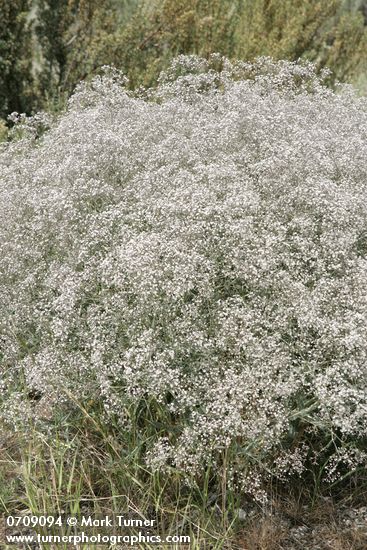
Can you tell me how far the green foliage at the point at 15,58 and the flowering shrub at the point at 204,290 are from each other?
3.54 meters

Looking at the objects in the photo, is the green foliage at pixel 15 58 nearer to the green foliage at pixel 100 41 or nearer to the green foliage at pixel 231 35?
the green foliage at pixel 100 41

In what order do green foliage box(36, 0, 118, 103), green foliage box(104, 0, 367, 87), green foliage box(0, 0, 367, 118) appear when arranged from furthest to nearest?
green foliage box(104, 0, 367, 87) < green foliage box(36, 0, 118, 103) < green foliage box(0, 0, 367, 118)

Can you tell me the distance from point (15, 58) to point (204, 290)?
556 centimetres

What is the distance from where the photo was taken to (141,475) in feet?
11.6

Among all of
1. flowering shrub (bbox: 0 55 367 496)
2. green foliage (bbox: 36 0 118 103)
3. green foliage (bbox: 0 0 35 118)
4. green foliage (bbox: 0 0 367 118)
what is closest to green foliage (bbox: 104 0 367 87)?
green foliage (bbox: 0 0 367 118)

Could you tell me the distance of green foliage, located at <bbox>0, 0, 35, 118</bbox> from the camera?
7.68 metres

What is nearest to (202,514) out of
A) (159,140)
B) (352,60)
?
(159,140)

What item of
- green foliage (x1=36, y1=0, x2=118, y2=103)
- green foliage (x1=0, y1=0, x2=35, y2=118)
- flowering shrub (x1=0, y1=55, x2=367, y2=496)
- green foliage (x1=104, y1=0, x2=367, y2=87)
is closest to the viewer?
flowering shrub (x1=0, y1=55, x2=367, y2=496)

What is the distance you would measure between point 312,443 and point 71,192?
7.20 feet

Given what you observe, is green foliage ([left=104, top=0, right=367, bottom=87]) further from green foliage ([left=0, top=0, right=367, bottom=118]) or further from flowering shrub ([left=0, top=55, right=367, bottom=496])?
flowering shrub ([left=0, top=55, right=367, bottom=496])

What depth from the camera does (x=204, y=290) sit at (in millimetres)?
3545

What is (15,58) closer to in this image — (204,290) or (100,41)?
(100,41)

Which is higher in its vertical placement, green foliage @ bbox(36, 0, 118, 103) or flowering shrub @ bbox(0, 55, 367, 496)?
green foliage @ bbox(36, 0, 118, 103)

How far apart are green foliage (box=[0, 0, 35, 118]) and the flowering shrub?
354 centimetres
